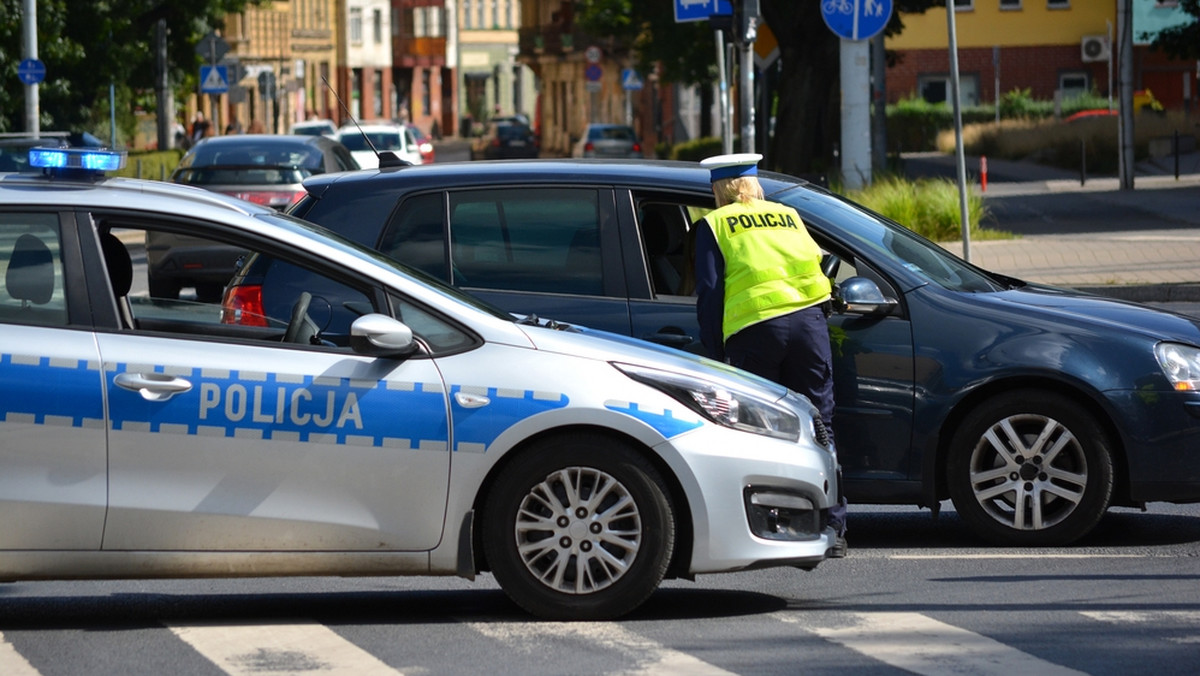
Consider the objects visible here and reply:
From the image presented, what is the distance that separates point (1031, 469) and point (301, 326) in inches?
121

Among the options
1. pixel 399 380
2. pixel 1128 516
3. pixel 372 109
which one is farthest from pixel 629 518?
pixel 372 109

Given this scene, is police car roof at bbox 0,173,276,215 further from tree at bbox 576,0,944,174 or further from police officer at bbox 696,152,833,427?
tree at bbox 576,0,944,174

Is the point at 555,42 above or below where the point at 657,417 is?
above

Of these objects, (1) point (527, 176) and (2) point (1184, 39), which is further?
(2) point (1184, 39)

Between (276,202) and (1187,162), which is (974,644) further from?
(1187,162)

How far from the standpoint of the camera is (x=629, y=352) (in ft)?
21.3

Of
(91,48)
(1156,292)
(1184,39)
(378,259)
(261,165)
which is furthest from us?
(91,48)

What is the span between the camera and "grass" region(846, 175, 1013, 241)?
72.4 ft

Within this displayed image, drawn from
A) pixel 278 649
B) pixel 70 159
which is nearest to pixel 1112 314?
pixel 278 649

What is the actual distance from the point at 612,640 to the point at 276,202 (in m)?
15.2

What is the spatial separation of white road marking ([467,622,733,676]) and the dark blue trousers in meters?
1.43

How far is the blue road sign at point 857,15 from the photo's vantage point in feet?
57.4

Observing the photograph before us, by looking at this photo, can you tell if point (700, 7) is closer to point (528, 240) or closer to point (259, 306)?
point (528, 240)

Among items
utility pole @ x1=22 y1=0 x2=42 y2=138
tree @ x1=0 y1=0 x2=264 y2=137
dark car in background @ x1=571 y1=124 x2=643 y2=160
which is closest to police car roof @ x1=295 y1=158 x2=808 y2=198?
utility pole @ x1=22 y1=0 x2=42 y2=138
